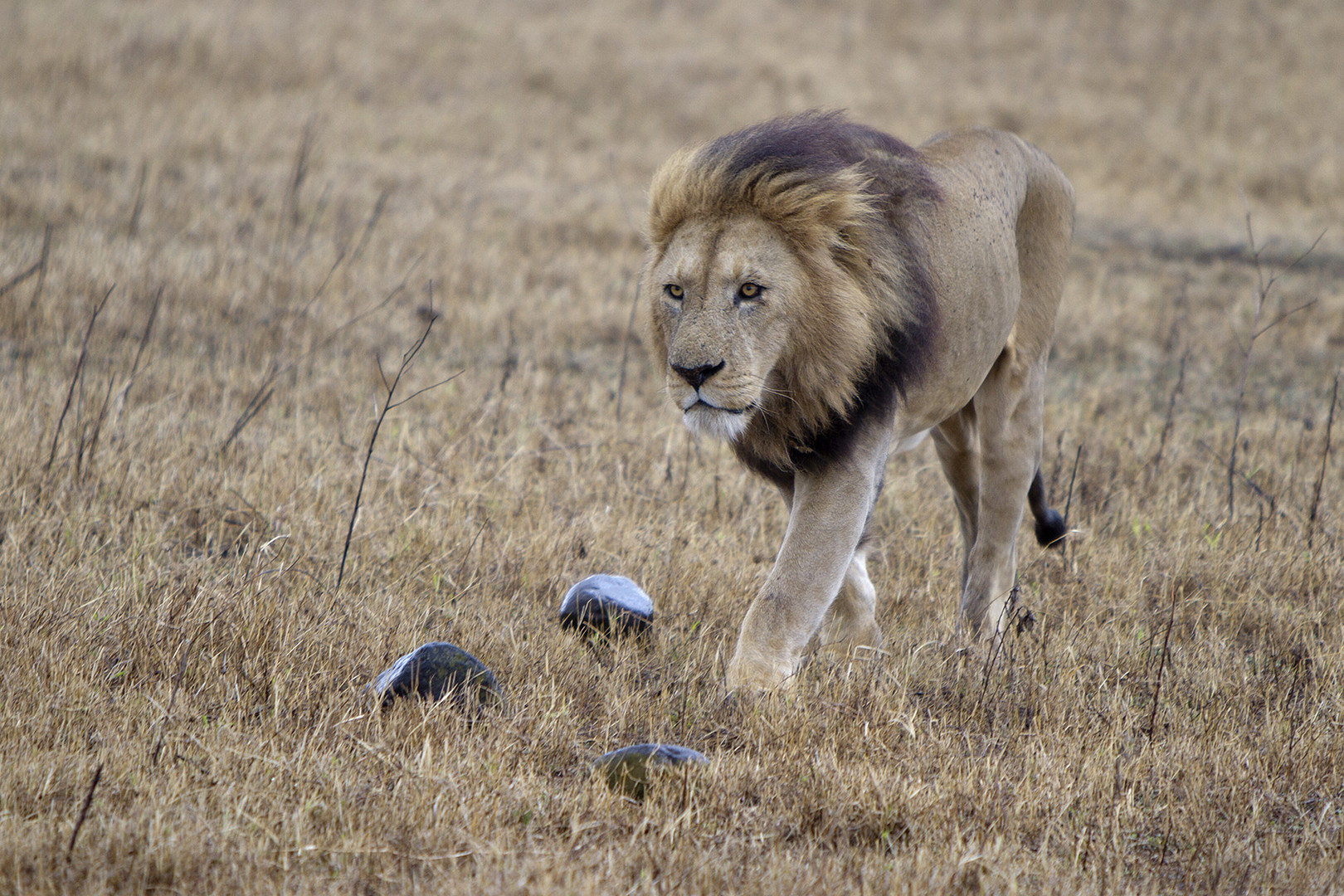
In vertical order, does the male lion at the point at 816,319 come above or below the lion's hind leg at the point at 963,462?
above

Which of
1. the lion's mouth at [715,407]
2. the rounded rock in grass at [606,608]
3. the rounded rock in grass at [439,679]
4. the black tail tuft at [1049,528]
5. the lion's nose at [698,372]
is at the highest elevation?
the lion's nose at [698,372]

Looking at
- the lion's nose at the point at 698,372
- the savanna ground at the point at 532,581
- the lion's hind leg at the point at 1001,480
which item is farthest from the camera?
the lion's hind leg at the point at 1001,480

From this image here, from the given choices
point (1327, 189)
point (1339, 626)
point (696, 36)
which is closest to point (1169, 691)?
point (1339, 626)

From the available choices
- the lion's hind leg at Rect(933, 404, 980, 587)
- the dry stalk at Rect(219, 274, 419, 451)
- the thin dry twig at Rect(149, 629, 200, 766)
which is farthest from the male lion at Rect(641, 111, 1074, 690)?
the dry stalk at Rect(219, 274, 419, 451)

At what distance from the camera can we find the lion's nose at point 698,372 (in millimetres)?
3018

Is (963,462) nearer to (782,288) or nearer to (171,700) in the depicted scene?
(782,288)

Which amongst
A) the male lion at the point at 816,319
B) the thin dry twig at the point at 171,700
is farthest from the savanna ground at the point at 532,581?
the male lion at the point at 816,319

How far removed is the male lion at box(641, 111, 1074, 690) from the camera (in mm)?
3131

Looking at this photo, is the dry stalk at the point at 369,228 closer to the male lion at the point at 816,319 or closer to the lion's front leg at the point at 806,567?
the male lion at the point at 816,319

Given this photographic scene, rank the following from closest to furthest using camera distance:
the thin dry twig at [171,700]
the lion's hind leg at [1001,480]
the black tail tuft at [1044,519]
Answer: the thin dry twig at [171,700] → the lion's hind leg at [1001,480] → the black tail tuft at [1044,519]

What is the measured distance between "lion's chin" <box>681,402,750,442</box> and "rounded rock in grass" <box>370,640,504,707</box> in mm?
911

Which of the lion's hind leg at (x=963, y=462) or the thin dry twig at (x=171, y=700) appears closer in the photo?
the thin dry twig at (x=171, y=700)

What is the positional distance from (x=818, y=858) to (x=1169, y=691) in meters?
1.64

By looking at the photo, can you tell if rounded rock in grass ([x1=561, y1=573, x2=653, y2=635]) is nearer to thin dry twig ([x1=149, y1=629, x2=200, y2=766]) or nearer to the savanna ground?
the savanna ground
